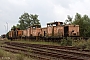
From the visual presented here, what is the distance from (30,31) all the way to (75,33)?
455 inches

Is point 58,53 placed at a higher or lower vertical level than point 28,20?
lower

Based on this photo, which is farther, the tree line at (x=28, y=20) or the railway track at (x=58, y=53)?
the tree line at (x=28, y=20)

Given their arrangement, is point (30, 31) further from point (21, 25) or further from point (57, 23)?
point (21, 25)

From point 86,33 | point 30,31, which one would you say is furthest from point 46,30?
point 86,33

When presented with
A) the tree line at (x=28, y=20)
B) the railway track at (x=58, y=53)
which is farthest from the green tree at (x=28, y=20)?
the railway track at (x=58, y=53)

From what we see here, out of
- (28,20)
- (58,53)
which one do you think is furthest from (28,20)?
(58,53)

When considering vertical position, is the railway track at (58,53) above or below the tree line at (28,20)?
below

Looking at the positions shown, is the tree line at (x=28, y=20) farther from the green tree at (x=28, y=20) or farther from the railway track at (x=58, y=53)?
the railway track at (x=58, y=53)

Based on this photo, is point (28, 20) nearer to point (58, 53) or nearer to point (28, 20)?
point (28, 20)

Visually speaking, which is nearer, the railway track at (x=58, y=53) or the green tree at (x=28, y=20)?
the railway track at (x=58, y=53)

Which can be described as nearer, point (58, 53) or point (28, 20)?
point (58, 53)

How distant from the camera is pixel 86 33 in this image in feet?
121

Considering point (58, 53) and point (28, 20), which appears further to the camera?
point (28, 20)

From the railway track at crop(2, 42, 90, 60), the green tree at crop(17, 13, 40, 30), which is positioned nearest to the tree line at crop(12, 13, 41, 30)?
the green tree at crop(17, 13, 40, 30)
